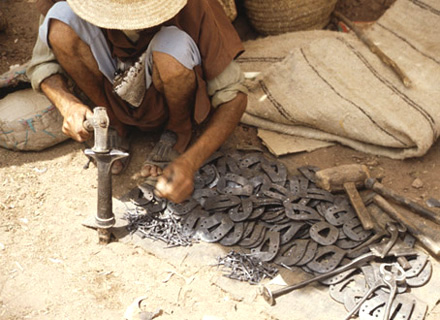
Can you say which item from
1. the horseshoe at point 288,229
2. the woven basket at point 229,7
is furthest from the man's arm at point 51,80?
the woven basket at point 229,7

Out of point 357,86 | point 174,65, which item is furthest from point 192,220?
point 357,86

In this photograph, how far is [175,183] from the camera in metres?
2.56

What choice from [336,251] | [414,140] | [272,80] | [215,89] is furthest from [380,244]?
[272,80]

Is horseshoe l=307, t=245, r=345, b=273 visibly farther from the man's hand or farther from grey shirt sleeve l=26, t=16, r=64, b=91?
grey shirt sleeve l=26, t=16, r=64, b=91

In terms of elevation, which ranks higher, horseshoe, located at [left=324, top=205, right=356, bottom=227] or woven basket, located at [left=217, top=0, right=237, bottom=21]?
woven basket, located at [left=217, top=0, right=237, bottom=21]

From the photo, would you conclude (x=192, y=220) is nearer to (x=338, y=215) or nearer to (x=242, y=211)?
(x=242, y=211)

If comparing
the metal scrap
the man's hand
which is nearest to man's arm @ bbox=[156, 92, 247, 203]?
the man's hand

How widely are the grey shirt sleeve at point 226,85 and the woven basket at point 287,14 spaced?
1440 millimetres

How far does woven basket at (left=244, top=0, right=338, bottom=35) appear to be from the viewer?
4277mm

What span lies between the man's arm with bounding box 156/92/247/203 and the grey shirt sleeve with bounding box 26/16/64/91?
98 centimetres

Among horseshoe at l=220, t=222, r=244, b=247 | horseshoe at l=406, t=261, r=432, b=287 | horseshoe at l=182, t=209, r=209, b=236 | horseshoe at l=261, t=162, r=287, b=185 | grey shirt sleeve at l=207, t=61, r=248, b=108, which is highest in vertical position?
grey shirt sleeve at l=207, t=61, r=248, b=108

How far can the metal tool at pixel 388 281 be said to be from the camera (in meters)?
2.45

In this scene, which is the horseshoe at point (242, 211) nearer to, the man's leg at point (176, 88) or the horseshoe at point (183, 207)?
the horseshoe at point (183, 207)

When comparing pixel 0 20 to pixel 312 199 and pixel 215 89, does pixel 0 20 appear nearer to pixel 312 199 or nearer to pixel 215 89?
pixel 215 89
